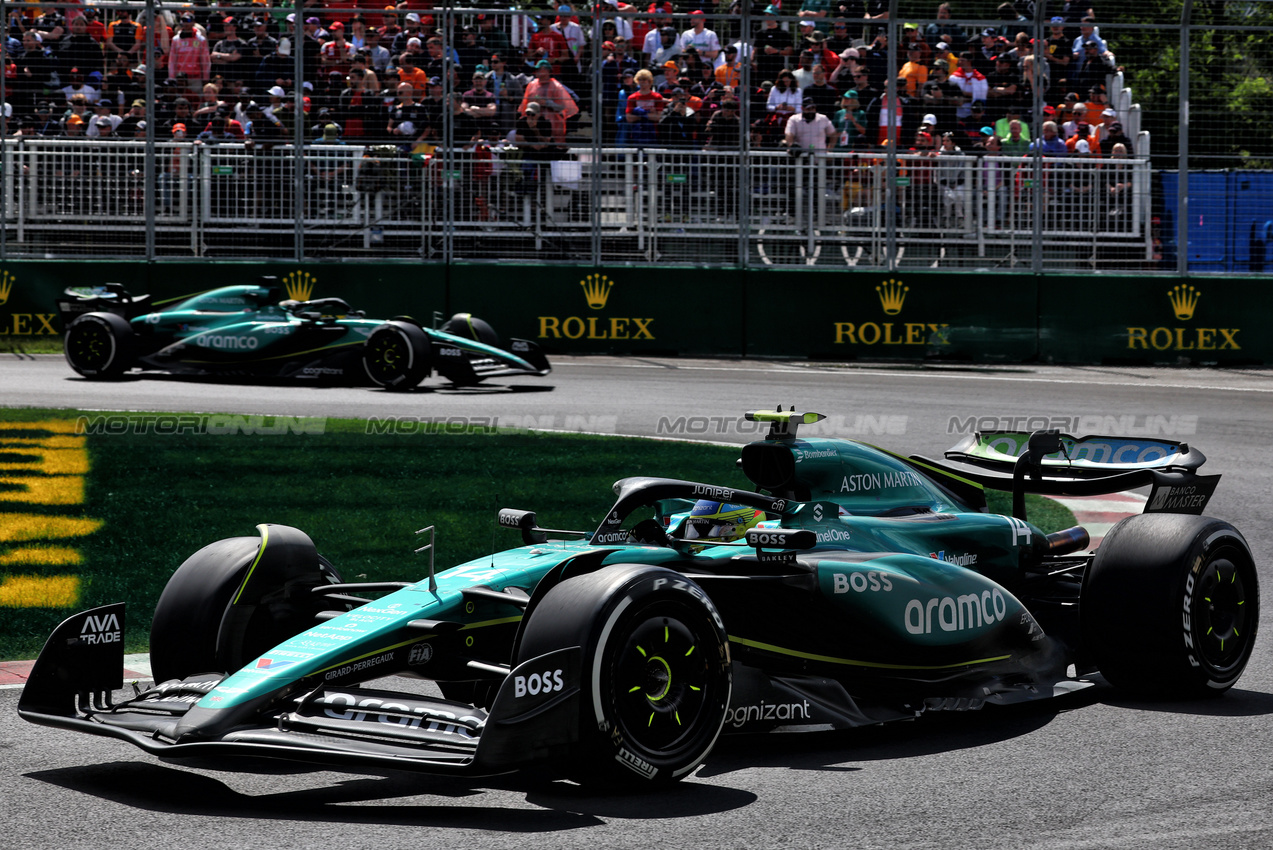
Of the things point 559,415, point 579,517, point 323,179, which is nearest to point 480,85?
point 323,179

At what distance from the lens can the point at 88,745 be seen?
5656 millimetres

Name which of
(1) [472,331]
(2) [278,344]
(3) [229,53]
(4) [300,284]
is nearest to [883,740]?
(1) [472,331]

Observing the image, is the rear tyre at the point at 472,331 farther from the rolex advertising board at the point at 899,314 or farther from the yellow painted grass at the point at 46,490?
the yellow painted grass at the point at 46,490

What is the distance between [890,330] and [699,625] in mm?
15707

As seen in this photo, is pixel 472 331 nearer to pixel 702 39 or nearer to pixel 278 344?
pixel 278 344

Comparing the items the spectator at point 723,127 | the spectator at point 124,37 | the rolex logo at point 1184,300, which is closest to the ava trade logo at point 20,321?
the spectator at point 124,37

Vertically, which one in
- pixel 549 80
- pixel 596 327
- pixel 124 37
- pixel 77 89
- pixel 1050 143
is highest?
pixel 124 37

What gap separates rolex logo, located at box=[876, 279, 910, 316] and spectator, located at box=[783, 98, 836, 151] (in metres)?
1.97

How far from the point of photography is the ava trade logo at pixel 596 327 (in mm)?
20781

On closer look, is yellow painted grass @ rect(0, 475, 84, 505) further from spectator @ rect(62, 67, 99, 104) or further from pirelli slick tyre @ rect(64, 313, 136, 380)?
spectator @ rect(62, 67, 99, 104)

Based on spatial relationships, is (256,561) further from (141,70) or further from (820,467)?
(141,70)

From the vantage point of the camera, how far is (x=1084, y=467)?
7.46m

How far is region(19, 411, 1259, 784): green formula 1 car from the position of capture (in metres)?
4.82

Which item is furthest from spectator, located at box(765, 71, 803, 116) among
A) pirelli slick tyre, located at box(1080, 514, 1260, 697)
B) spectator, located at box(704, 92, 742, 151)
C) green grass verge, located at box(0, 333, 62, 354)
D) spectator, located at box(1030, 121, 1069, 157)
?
pirelli slick tyre, located at box(1080, 514, 1260, 697)
